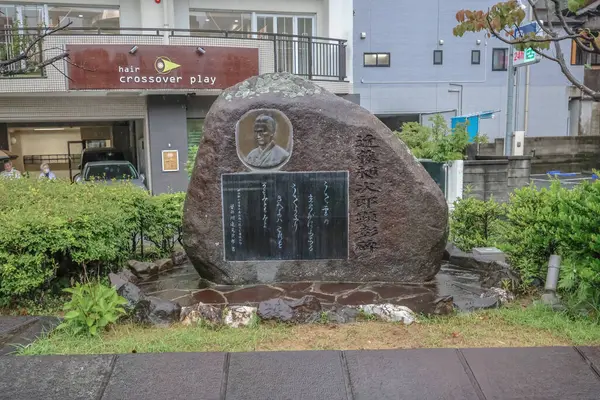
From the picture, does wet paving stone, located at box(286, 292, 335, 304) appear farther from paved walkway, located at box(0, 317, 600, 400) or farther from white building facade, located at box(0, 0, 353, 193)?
white building facade, located at box(0, 0, 353, 193)

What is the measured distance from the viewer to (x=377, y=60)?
21641 millimetres

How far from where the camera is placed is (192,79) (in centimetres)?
1509

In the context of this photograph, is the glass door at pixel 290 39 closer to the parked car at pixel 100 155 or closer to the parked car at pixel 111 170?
the parked car at pixel 111 170

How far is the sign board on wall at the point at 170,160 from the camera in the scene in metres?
16.3

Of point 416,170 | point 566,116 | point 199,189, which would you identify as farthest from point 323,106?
point 566,116

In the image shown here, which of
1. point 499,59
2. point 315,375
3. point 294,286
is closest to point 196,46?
point 294,286

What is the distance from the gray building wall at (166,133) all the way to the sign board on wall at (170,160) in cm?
10

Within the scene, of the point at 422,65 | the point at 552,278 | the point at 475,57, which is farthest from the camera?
the point at 475,57

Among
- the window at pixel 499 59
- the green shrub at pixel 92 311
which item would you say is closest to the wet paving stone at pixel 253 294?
the green shrub at pixel 92 311

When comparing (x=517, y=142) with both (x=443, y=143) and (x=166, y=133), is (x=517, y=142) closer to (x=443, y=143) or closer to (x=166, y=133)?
(x=443, y=143)

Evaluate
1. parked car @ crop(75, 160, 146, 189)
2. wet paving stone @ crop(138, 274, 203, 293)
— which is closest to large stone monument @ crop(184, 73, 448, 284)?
wet paving stone @ crop(138, 274, 203, 293)

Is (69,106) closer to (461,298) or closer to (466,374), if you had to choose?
(461,298)

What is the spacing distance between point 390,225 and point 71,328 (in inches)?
146

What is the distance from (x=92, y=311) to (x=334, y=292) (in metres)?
2.74
